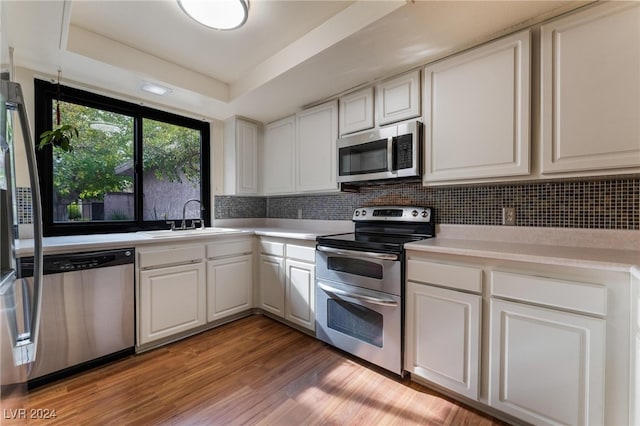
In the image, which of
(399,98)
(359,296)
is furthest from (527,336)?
(399,98)

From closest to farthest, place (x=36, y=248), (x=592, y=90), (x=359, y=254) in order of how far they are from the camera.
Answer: (x=36, y=248), (x=592, y=90), (x=359, y=254)

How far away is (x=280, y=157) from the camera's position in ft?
10.0

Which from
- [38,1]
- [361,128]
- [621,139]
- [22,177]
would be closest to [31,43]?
[38,1]

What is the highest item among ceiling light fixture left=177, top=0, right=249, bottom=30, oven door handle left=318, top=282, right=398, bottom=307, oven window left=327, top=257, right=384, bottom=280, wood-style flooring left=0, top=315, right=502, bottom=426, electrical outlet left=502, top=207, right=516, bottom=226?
ceiling light fixture left=177, top=0, right=249, bottom=30

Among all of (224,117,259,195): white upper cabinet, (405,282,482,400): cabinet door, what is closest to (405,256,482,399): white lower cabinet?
(405,282,482,400): cabinet door

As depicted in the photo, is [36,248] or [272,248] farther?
[272,248]

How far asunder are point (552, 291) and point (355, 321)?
1.18 m

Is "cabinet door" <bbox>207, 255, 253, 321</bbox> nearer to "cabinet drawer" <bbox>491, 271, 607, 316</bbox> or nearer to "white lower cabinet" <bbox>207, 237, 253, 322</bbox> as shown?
"white lower cabinet" <bbox>207, 237, 253, 322</bbox>

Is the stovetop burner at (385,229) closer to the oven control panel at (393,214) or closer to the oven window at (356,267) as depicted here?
the oven control panel at (393,214)

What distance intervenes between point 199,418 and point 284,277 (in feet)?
4.06

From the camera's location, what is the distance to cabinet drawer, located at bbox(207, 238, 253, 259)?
2.49m

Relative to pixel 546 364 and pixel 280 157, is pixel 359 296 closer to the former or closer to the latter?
pixel 546 364

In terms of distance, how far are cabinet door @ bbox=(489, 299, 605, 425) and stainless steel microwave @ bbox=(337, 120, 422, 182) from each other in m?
1.04

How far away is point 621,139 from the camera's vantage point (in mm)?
1303
